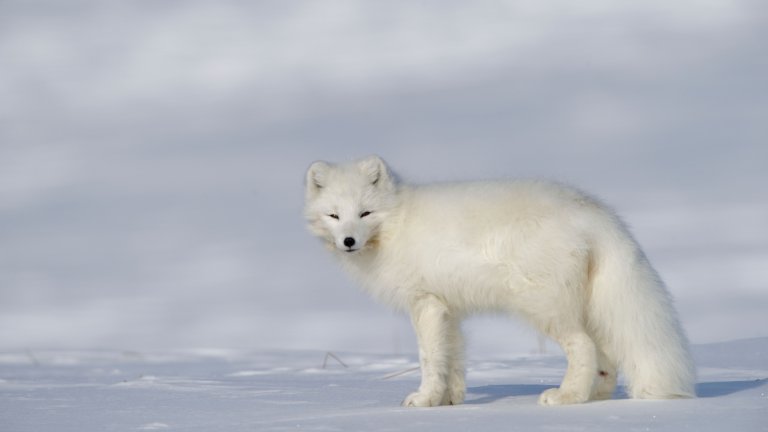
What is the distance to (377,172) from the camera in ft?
16.6

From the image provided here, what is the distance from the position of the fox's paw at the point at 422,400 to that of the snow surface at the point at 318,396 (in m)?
0.09

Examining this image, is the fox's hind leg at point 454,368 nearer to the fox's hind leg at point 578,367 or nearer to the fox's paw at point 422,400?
the fox's paw at point 422,400

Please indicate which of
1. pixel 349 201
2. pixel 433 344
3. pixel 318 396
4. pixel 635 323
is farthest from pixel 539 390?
pixel 349 201

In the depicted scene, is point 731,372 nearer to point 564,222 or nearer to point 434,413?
point 564,222

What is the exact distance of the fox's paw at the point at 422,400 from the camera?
4.50 m

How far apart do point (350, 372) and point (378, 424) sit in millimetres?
2864

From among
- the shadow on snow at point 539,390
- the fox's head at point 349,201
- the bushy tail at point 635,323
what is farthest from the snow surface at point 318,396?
the fox's head at point 349,201

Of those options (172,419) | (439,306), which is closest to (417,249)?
(439,306)

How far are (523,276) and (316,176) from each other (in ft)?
4.00

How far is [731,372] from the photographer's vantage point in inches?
233

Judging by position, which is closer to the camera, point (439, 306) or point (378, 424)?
point (378, 424)

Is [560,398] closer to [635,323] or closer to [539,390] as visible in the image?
[635,323]

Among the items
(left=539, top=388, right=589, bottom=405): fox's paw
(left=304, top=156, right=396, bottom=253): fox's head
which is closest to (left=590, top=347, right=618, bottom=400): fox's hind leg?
(left=539, top=388, right=589, bottom=405): fox's paw

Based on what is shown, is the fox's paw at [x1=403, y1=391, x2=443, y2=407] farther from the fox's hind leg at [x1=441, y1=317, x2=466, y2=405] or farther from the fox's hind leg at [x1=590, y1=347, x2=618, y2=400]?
the fox's hind leg at [x1=590, y1=347, x2=618, y2=400]
